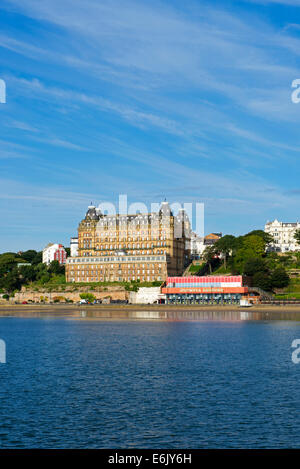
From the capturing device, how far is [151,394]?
39.4 m

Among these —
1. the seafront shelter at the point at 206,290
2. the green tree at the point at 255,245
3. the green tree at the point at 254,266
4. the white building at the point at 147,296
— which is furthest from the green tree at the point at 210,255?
the green tree at the point at 254,266

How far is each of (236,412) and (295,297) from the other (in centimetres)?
10962

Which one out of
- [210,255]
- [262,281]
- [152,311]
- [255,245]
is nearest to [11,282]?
[152,311]

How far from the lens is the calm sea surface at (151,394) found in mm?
29344

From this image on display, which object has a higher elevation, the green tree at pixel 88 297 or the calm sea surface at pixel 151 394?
the green tree at pixel 88 297

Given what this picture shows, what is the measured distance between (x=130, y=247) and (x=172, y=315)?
198 feet

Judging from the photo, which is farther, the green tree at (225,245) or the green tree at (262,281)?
the green tree at (225,245)

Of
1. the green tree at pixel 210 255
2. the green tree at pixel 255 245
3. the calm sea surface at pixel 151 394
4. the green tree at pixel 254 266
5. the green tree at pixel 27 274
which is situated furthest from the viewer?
the green tree at pixel 27 274

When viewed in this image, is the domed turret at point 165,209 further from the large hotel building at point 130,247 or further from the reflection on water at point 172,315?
the reflection on water at point 172,315

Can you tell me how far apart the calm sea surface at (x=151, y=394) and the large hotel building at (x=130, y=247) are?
10352cm

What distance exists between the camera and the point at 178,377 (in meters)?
45.8

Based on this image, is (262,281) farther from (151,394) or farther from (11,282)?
(151,394)
